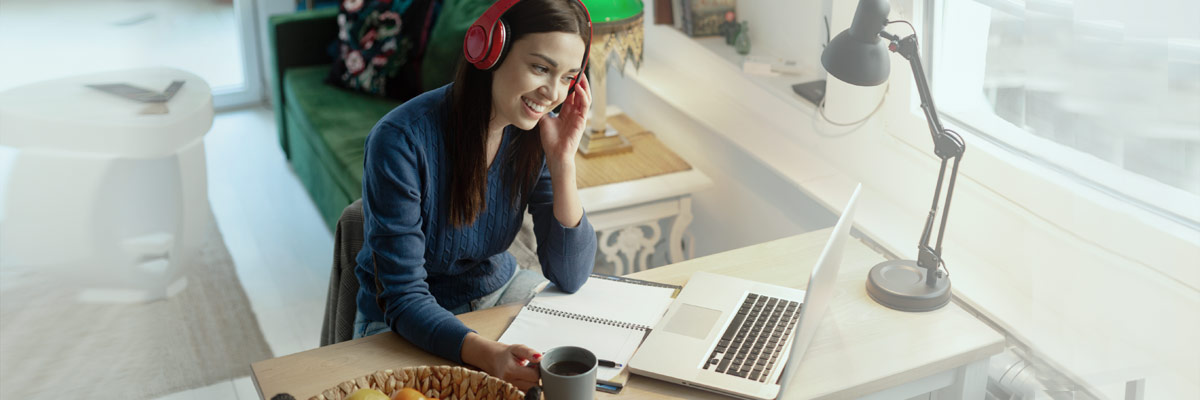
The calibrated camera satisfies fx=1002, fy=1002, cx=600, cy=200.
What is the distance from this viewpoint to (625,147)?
2.47 metres

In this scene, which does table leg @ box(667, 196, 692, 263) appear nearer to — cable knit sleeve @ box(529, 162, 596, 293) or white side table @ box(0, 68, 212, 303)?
cable knit sleeve @ box(529, 162, 596, 293)

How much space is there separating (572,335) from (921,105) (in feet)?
2.03

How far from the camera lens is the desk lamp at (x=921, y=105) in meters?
1.41

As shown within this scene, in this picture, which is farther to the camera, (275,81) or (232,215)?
(275,81)

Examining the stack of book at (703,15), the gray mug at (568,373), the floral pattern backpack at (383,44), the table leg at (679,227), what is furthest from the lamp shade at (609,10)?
the gray mug at (568,373)

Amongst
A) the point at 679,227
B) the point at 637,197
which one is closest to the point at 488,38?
the point at 637,197

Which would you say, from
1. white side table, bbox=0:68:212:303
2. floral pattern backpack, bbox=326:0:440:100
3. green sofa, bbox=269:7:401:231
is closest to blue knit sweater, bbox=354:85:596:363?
green sofa, bbox=269:7:401:231

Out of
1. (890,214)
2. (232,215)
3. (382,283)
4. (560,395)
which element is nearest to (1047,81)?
(890,214)

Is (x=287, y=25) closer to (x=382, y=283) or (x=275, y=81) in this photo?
(x=275, y=81)

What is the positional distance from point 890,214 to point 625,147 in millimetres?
748

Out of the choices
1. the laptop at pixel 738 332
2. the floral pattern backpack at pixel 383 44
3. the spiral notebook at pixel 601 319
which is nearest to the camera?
the laptop at pixel 738 332

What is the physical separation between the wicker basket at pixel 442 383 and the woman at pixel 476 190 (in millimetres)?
97

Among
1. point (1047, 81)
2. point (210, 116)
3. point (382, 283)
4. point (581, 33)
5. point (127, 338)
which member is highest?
point (581, 33)

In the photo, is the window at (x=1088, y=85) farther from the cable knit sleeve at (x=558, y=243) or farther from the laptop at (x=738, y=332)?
the cable knit sleeve at (x=558, y=243)
